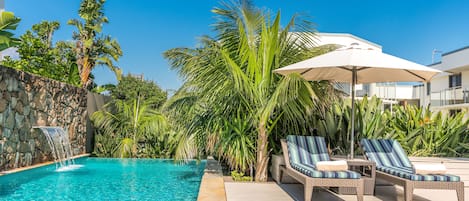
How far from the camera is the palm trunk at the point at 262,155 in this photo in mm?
6984

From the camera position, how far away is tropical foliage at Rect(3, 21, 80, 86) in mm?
17406

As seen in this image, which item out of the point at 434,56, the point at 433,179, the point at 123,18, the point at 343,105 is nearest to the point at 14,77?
the point at 343,105

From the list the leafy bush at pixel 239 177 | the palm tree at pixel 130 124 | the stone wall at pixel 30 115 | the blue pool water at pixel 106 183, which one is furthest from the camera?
the palm tree at pixel 130 124

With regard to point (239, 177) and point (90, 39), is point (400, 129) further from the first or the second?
point (90, 39)

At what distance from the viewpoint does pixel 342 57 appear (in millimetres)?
5926

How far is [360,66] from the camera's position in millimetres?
5691

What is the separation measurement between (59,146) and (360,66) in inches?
417

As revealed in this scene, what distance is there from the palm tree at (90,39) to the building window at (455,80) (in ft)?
78.8

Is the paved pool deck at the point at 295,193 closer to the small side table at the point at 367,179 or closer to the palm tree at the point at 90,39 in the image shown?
the small side table at the point at 367,179

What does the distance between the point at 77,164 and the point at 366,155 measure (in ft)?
32.2

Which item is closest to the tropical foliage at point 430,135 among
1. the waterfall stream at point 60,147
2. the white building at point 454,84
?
the waterfall stream at point 60,147

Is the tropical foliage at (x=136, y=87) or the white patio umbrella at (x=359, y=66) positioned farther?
the tropical foliage at (x=136, y=87)

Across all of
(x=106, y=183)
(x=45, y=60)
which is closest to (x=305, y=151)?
(x=106, y=183)

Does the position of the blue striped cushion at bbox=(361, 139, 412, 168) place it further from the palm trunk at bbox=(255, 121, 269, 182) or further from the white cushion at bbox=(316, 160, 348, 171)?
the palm trunk at bbox=(255, 121, 269, 182)
